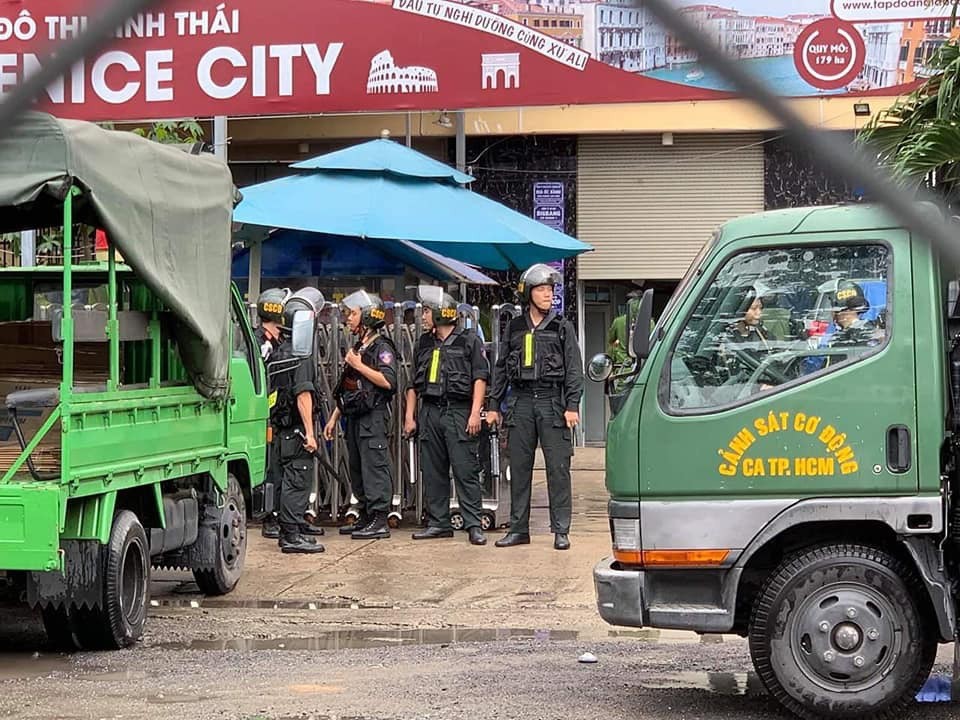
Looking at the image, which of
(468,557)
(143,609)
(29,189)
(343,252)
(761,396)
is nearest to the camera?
(761,396)

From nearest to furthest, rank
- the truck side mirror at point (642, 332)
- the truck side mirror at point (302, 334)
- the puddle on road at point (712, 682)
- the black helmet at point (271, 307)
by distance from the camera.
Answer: the truck side mirror at point (642, 332), the puddle on road at point (712, 682), the truck side mirror at point (302, 334), the black helmet at point (271, 307)

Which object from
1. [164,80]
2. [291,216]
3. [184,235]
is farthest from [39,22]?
[184,235]

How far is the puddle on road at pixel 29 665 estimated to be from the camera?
702 centimetres

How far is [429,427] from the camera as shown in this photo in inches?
460

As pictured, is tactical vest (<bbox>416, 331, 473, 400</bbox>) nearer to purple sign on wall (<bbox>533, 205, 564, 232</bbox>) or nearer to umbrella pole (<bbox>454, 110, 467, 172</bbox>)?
umbrella pole (<bbox>454, 110, 467, 172</bbox>)

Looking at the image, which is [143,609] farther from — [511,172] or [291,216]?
[511,172]

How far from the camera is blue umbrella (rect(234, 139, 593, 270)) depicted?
13125 millimetres

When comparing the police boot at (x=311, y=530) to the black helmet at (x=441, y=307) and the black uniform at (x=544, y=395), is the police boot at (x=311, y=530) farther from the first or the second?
the black helmet at (x=441, y=307)

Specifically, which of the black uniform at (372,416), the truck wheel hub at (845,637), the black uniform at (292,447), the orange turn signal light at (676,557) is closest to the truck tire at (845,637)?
the truck wheel hub at (845,637)

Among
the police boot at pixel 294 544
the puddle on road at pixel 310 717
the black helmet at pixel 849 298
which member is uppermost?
the black helmet at pixel 849 298

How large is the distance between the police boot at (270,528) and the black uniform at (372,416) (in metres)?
0.88

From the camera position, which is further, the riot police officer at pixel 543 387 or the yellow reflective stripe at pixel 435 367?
the yellow reflective stripe at pixel 435 367

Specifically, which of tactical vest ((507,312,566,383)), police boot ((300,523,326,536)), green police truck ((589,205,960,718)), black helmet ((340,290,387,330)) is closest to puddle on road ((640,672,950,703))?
green police truck ((589,205,960,718))

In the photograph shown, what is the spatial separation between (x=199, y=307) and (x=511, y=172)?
13.6 metres
